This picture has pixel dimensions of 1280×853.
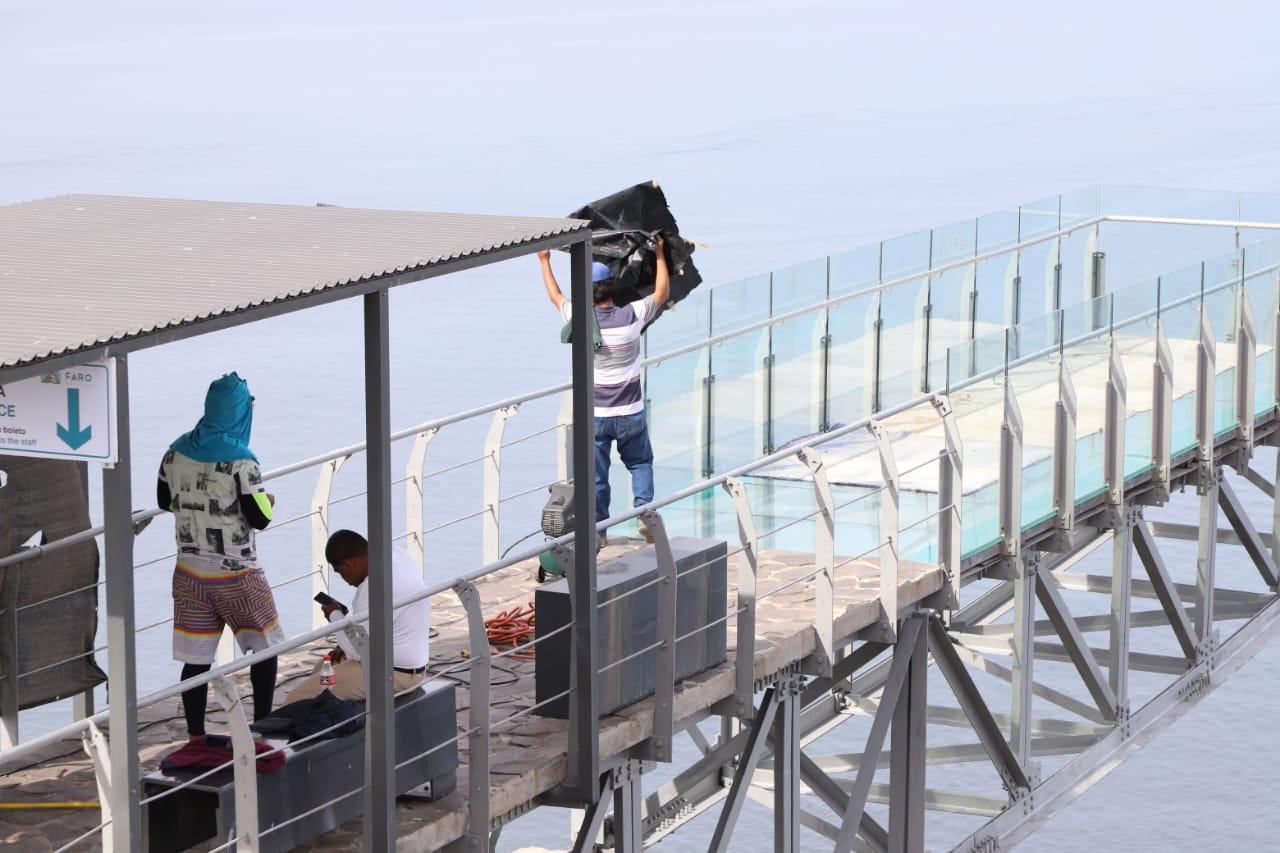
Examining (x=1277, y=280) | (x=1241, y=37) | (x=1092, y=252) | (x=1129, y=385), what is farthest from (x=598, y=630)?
(x=1241, y=37)

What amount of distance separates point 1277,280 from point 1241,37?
278ft

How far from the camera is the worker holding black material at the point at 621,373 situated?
12.2 metres

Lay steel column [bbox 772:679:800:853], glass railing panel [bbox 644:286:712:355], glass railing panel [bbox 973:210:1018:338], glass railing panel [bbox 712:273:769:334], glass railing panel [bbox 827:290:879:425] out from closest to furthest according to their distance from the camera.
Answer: steel column [bbox 772:679:800:853] < glass railing panel [bbox 644:286:712:355] < glass railing panel [bbox 712:273:769:334] < glass railing panel [bbox 827:290:879:425] < glass railing panel [bbox 973:210:1018:338]

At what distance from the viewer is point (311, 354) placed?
50938mm

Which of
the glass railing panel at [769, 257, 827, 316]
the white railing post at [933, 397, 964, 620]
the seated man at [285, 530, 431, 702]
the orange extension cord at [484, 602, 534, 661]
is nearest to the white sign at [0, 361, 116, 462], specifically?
the seated man at [285, 530, 431, 702]

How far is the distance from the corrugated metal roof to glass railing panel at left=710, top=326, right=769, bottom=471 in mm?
6269

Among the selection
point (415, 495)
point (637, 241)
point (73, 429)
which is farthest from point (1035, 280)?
point (73, 429)

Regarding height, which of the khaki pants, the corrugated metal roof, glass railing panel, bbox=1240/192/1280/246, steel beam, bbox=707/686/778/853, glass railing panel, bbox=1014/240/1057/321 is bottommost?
steel beam, bbox=707/686/778/853

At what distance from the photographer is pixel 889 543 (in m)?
12.4

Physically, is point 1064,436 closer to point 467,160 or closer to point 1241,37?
point 467,160

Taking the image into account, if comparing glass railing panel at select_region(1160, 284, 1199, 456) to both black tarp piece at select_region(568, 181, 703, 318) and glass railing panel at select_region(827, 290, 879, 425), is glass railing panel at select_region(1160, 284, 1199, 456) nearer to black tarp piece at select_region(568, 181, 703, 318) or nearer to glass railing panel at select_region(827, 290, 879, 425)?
glass railing panel at select_region(827, 290, 879, 425)

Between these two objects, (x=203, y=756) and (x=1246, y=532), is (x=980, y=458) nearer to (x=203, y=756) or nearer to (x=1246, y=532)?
(x=203, y=756)

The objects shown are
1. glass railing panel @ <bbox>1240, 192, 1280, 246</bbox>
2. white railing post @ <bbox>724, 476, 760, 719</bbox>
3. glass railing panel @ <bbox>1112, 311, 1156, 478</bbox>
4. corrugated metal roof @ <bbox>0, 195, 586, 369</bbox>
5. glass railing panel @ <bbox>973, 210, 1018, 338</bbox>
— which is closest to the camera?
corrugated metal roof @ <bbox>0, 195, 586, 369</bbox>

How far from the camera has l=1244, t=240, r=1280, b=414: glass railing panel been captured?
1678 centimetres
